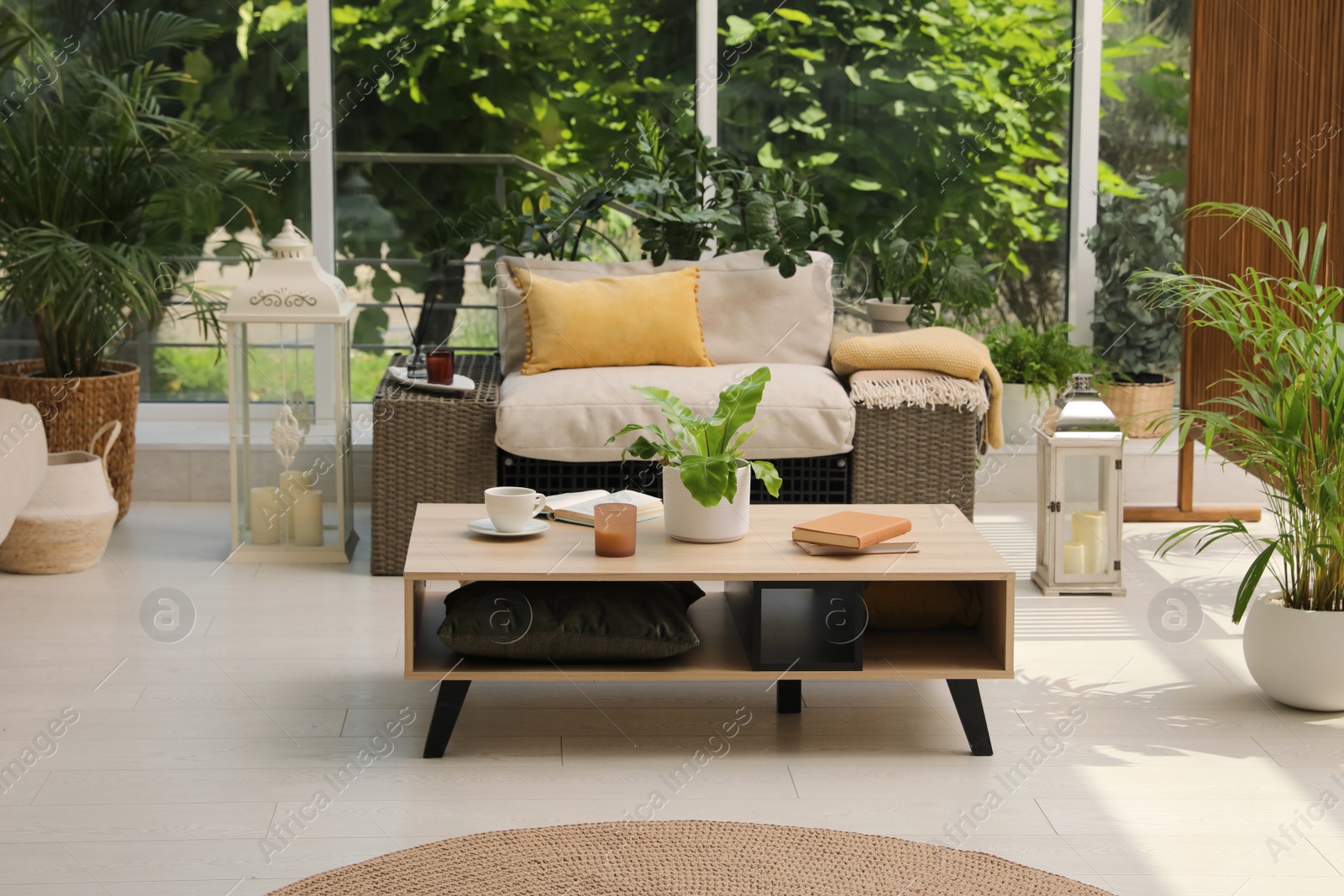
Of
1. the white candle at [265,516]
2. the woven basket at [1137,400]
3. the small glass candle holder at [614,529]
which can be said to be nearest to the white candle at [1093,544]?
the woven basket at [1137,400]

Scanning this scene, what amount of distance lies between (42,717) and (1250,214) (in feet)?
9.62

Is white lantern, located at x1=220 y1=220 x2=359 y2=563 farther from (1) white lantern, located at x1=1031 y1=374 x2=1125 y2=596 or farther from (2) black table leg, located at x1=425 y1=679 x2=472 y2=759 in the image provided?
(1) white lantern, located at x1=1031 y1=374 x2=1125 y2=596

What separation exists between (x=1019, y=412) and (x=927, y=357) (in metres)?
0.93

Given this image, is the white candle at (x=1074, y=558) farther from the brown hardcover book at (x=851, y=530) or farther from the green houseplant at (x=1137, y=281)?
the green houseplant at (x=1137, y=281)

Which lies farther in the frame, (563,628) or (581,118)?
(581,118)

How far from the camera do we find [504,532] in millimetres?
2725

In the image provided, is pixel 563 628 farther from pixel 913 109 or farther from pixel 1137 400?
pixel 913 109

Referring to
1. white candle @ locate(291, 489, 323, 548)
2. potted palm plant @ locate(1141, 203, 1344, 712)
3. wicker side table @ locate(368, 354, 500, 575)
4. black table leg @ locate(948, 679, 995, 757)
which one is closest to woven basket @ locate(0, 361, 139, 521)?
white candle @ locate(291, 489, 323, 548)

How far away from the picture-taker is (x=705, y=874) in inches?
84.0

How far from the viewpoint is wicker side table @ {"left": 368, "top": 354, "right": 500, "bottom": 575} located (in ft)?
12.2

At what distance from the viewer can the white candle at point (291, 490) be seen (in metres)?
3.88

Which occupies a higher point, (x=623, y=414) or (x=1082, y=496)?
(x=623, y=414)

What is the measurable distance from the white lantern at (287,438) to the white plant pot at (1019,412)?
2081mm

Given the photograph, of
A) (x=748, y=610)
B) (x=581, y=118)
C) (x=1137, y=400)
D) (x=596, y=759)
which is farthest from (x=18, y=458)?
(x=1137, y=400)
